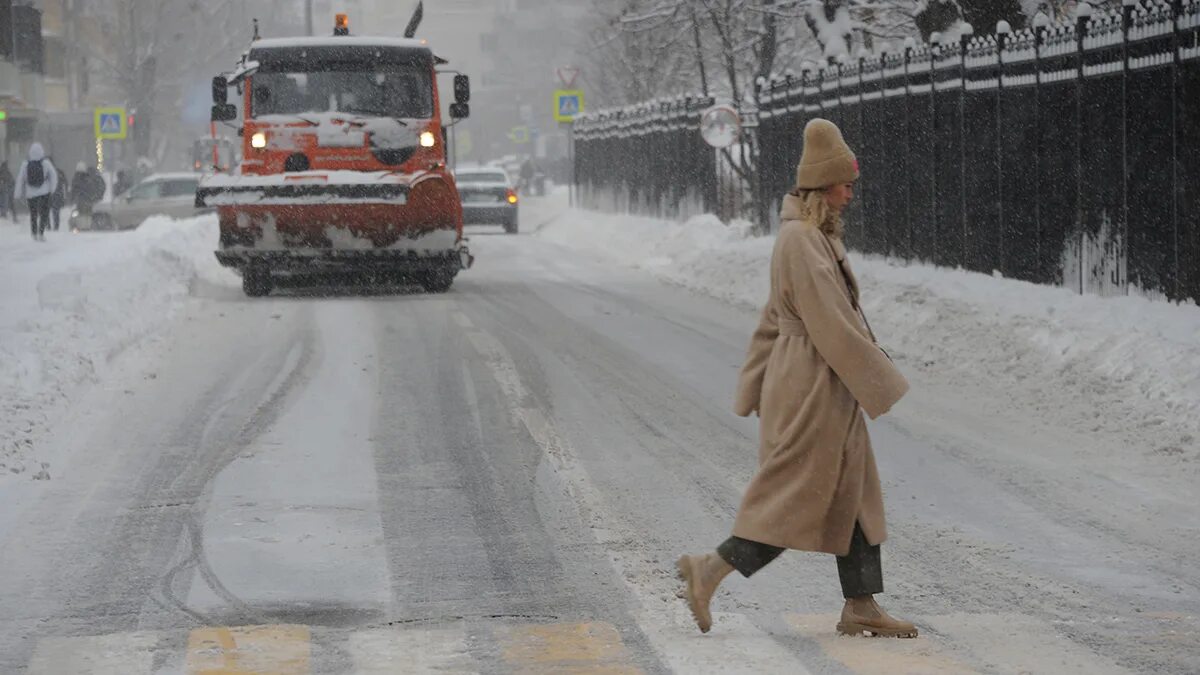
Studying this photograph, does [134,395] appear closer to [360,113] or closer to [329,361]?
[329,361]

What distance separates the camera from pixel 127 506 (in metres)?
8.82

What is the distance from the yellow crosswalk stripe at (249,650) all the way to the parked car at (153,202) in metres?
37.6

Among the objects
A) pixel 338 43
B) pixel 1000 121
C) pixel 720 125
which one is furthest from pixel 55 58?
pixel 1000 121

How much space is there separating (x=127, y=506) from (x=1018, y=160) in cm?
993

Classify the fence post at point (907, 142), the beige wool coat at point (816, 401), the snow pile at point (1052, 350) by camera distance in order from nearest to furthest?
the beige wool coat at point (816, 401)
the snow pile at point (1052, 350)
the fence post at point (907, 142)

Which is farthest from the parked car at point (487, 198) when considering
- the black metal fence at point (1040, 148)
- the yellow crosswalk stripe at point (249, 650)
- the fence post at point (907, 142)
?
the yellow crosswalk stripe at point (249, 650)

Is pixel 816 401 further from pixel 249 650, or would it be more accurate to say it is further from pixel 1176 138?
pixel 1176 138

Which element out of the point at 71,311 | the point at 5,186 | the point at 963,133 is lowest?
the point at 71,311

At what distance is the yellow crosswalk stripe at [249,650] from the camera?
231 inches

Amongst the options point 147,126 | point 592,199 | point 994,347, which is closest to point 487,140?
Answer: point 147,126

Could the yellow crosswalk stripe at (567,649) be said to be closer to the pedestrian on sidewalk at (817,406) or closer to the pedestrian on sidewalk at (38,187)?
the pedestrian on sidewalk at (817,406)

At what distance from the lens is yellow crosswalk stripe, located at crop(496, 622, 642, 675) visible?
5.88 meters

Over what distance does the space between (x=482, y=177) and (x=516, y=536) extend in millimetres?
36850

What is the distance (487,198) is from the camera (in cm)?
4391
